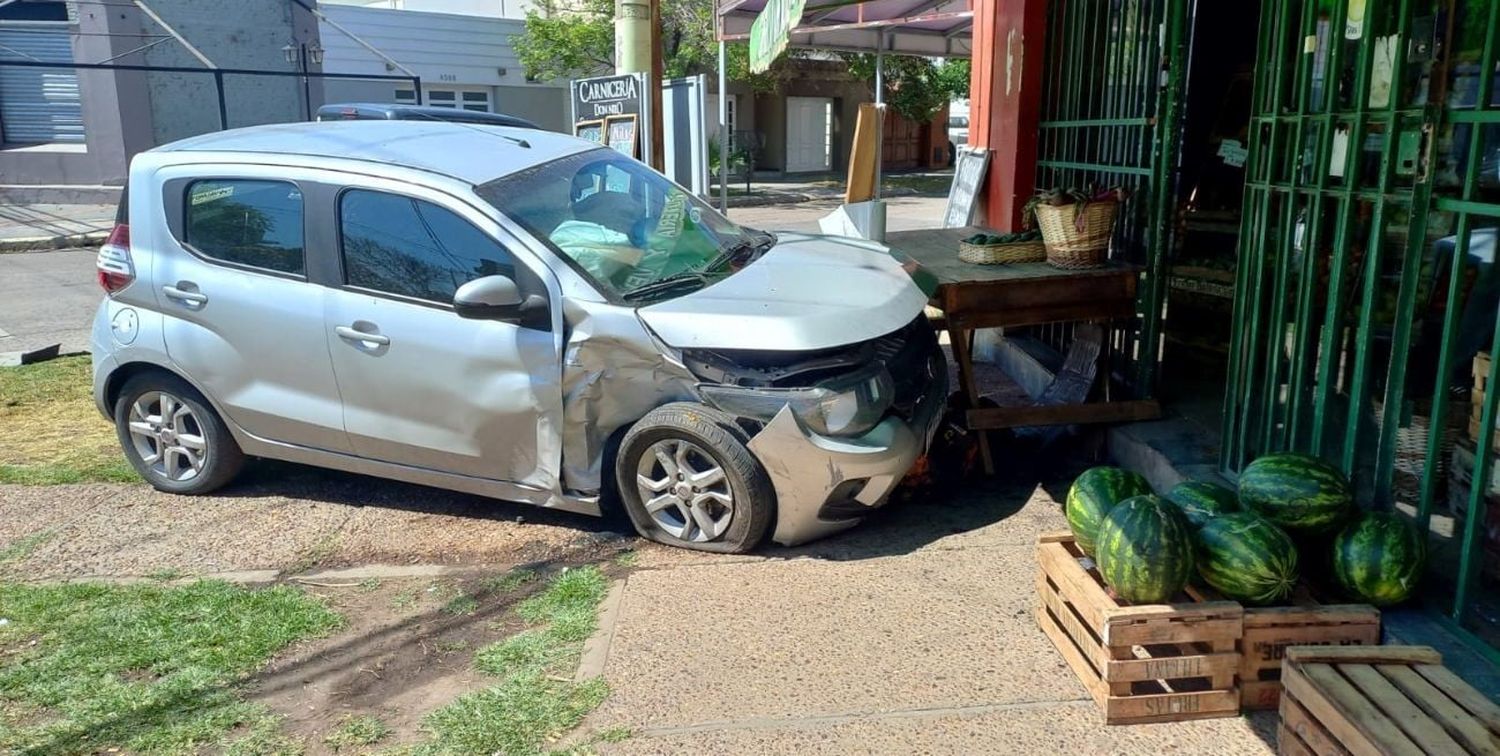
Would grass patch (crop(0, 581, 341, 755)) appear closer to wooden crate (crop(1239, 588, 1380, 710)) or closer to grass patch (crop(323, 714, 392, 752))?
grass patch (crop(323, 714, 392, 752))

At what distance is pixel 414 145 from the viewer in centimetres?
518

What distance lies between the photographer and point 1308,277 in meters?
4.05

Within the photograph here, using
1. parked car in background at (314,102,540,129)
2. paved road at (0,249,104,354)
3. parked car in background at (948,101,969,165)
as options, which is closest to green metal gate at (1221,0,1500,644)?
paved road at (0,249,104,354)

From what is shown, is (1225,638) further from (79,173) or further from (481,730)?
(79,173)

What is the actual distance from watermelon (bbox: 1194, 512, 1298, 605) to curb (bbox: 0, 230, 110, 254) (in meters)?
16.7

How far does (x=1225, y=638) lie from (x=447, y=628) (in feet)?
9.25

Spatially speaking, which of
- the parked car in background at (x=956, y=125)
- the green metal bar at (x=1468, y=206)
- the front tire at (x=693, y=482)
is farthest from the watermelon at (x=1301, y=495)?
the parked car in background at (x=956, y=125)

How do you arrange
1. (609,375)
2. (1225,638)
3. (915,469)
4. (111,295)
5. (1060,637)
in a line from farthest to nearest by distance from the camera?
(111,295), (915,469), (609,375), (1060,637), (1225,638)

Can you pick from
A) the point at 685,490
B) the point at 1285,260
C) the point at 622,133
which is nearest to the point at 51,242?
the point at 622,133

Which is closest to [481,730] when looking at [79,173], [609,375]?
[609,375]

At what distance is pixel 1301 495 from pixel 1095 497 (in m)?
0.66

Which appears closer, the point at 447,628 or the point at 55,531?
the point at 447,628

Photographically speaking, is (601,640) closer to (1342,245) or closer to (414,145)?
(414,145)

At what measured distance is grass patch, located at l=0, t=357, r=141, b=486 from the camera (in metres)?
6.05
